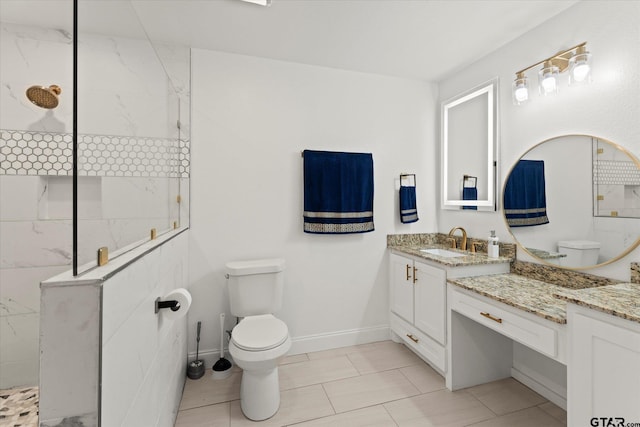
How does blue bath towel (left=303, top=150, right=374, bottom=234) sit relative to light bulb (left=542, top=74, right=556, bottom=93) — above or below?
below

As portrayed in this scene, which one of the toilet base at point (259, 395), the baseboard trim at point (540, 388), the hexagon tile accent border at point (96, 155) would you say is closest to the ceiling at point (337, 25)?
the hexagon tile accent border at point (96, 155)

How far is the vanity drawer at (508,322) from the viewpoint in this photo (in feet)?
4.51

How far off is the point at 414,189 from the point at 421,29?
1294 mm

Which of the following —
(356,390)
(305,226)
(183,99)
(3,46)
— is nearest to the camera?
(3,46)

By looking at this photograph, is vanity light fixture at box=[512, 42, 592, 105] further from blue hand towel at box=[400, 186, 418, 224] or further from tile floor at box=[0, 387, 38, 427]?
tile floor at box=[0, 387, 38, 427]

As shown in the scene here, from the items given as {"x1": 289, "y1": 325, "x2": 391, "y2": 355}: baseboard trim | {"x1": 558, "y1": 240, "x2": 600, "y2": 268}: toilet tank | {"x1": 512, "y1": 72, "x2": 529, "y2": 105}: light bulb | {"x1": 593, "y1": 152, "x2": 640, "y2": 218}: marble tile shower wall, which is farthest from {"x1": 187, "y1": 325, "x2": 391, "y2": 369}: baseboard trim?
{"x1": 512, "y1": 72, "x2": 529, "y2": 105}: light bulb

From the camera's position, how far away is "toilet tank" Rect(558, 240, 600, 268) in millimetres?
1673

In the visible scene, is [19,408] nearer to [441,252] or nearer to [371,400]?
[371,400]

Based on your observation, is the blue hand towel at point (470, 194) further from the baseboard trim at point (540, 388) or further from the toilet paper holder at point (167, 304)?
the toilet paper holder at point (167, 304)

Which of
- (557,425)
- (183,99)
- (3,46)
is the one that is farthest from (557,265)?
(3,46)

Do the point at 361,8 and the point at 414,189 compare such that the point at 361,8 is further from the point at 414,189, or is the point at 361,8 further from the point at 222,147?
the point at 414,189

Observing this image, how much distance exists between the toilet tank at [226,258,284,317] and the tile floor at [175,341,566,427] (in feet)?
1.70

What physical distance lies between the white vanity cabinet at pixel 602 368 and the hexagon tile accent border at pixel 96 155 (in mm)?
1910

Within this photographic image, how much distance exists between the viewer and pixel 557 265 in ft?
6.02
